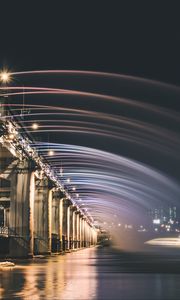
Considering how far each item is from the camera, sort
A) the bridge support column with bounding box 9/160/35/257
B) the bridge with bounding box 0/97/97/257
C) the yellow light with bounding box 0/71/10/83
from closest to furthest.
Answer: the yellow light with bounding box 0/71/10/83, the bridge with bounding box 0/97/97/257, the bridge support column with bounding box 9/160/35/257

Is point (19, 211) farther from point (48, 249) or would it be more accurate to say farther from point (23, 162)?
point (48, 249)

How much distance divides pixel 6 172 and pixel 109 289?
4603cm

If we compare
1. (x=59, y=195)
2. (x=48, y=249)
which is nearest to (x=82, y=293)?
(x=48, y=249)

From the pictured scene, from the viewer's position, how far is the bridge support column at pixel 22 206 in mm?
69494

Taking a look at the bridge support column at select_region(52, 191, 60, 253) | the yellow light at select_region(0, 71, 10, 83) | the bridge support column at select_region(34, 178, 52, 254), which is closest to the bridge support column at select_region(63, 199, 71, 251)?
the bridge support column at select_region(52, 191, 60, 253)

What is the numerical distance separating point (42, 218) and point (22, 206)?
1768 centimetres

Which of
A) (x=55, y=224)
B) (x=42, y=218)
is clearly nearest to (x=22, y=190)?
(x=42, y=218)

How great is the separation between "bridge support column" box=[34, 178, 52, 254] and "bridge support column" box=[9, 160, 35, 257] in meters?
14.5

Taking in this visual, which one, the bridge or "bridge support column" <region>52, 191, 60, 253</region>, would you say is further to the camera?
"bridge support column" <region>52, 191, 60, 253</region>

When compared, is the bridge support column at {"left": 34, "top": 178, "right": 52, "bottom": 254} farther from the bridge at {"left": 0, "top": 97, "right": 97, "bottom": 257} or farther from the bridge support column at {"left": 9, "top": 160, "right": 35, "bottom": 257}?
the bridge support column at {"left": 9, "top": 160, "right": 35, "bottom": 257}

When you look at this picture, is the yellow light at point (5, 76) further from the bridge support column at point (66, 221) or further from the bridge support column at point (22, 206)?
the bridge support column at point (66, 221)

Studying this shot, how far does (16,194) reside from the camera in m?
71.2

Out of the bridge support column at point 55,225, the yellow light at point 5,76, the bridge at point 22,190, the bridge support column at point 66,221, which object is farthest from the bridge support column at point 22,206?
the bridge support column at point 66,221

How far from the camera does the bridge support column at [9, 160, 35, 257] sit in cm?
6949
